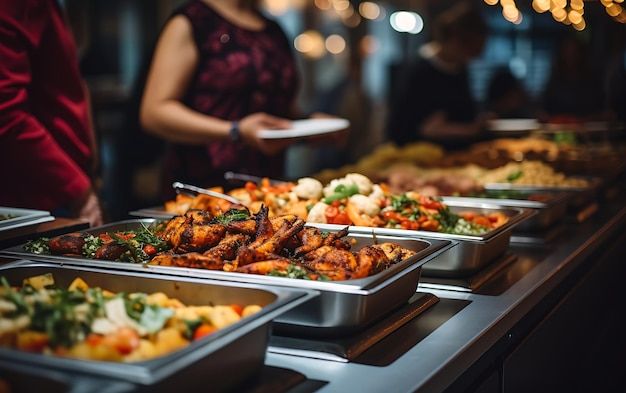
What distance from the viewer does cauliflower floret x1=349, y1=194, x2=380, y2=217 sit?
2.22 meters

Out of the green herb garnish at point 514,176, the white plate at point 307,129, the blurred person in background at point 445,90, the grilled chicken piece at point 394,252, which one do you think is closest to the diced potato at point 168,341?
the grilled chicken piece at point 394,252

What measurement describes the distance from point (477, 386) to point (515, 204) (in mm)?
1108

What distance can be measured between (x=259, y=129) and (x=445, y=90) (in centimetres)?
200

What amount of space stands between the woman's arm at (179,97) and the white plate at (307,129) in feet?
0.17

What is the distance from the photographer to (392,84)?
7977 millimetres

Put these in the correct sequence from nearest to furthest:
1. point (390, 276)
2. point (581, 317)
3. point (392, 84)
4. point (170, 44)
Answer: point (390, 276) → point (581, 317) → point (170, 44) → point (392, 84)

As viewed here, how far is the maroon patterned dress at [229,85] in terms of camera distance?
301 cm

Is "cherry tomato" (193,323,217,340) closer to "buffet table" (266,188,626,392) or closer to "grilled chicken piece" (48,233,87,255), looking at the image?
"buffet table" (266,188,626,392)

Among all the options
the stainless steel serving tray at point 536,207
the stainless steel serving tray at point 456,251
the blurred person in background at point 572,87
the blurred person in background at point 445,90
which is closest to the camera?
the stainless steel serving tray at point 456,251

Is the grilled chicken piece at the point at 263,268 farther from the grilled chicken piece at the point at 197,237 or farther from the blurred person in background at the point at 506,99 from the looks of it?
the blurred person in background at the point at 506,99

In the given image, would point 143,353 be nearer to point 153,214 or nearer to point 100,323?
point 100,323

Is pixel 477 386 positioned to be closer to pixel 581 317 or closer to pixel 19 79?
pixel 581 317

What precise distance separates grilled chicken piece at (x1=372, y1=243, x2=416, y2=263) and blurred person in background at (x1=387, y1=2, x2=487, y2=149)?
2.88 metres

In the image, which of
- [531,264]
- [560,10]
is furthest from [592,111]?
[531,264]
